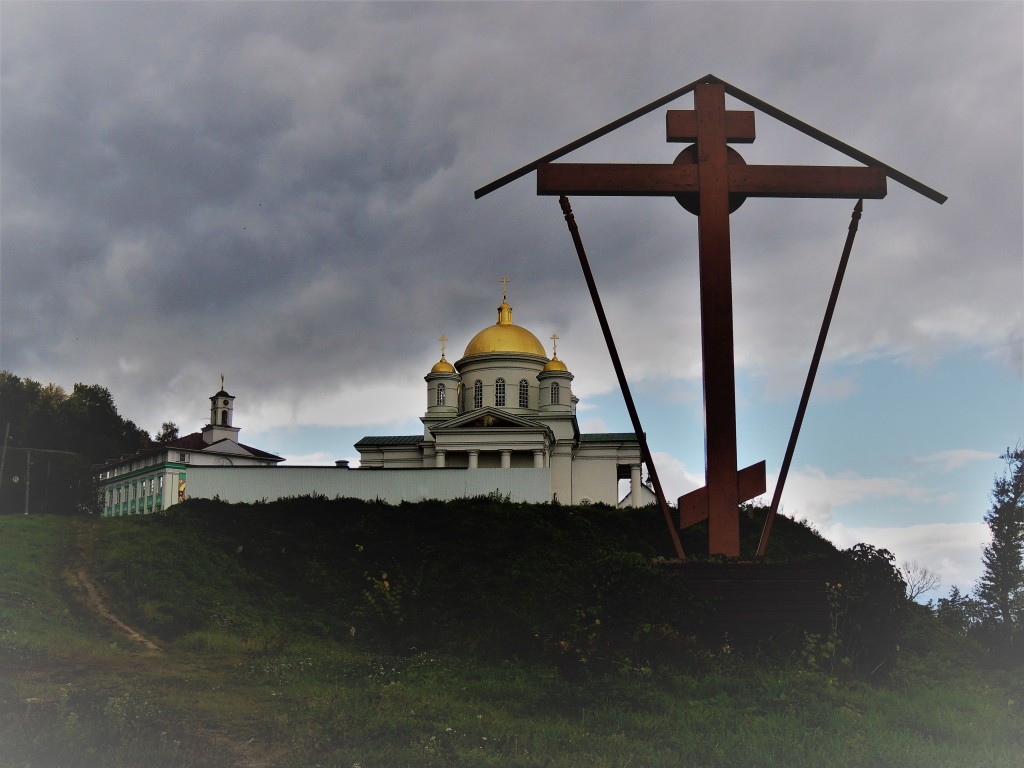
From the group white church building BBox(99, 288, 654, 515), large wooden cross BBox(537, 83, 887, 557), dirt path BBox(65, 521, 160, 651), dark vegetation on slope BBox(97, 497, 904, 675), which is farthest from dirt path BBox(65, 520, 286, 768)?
white church building BBox(99, 288, 654, 515)

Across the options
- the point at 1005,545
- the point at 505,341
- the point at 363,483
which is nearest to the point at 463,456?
the point at 505,341

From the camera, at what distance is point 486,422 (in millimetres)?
41031

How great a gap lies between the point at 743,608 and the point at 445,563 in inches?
369

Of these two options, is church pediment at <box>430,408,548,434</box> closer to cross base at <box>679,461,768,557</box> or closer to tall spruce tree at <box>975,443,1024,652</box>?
tall spruce tree at <box>975,443,1024,652</box>

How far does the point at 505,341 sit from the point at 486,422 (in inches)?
234

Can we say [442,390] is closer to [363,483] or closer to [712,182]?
[363,483]

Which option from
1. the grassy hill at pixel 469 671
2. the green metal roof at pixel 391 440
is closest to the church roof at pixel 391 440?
the green metal roof at pixel 391 440

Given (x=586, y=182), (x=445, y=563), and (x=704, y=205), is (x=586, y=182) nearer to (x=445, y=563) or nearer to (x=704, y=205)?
(x=704, y=205)

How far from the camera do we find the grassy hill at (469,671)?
336 inches

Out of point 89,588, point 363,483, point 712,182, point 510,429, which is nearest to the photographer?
point 712,182

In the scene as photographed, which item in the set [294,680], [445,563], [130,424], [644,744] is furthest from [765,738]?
[130,424]

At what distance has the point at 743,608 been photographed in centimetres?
1112

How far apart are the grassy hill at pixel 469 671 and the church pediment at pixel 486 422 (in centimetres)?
2123

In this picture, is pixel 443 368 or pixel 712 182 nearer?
pixel 712 182
